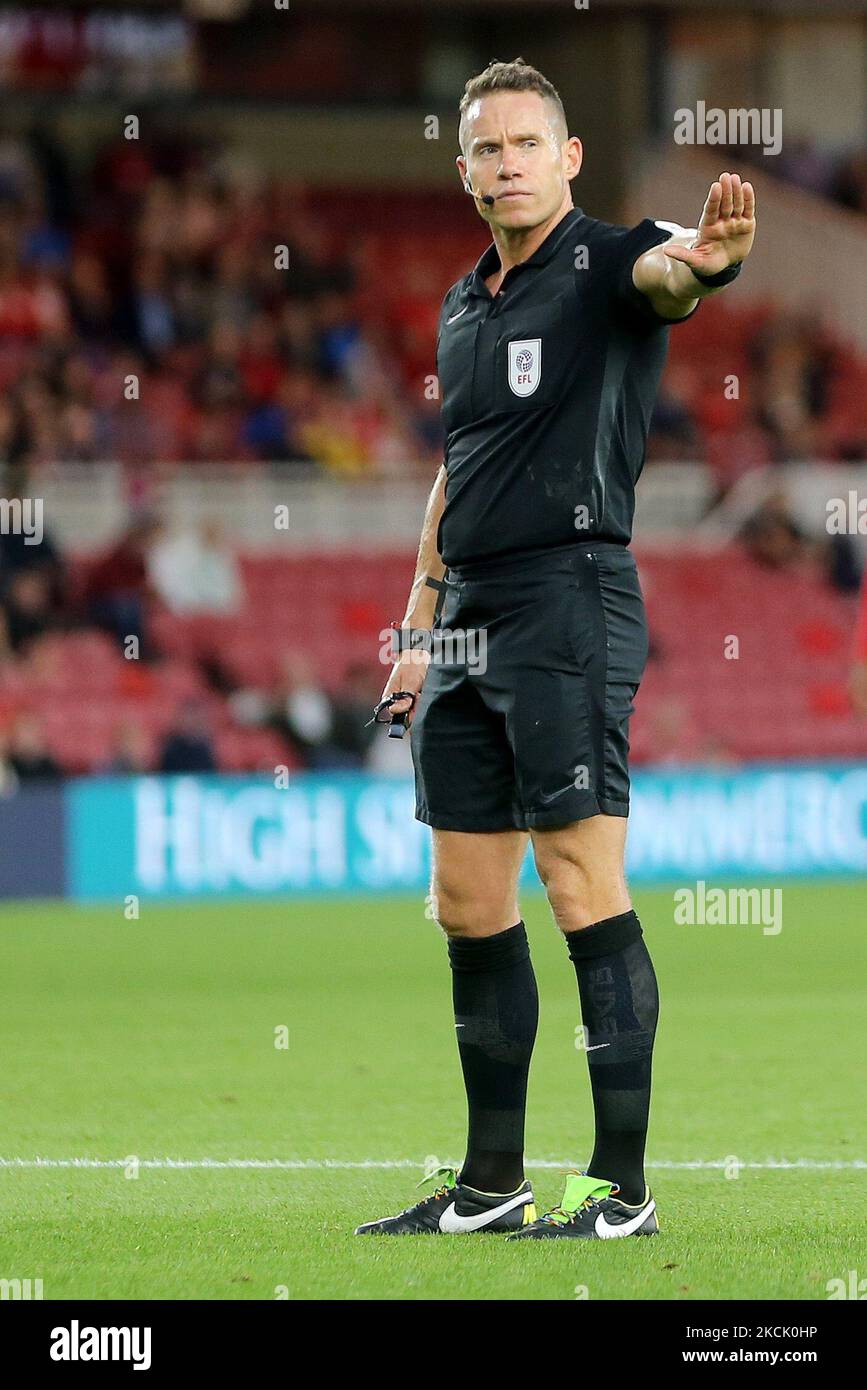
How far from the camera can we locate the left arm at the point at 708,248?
4.36 m

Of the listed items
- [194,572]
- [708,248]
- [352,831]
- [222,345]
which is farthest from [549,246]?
[222,345]

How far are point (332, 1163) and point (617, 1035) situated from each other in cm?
146

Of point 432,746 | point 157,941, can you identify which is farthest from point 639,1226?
point 157,941

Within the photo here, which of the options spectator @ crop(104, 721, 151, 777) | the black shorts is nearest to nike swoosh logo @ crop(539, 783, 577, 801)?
the black shorts

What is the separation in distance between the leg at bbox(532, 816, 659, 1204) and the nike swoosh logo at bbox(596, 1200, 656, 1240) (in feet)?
0.16

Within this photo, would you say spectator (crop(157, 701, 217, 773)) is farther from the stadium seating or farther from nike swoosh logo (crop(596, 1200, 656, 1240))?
nike swoosh logo (crop(596, 1200, 656, 1240))

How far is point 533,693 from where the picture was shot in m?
4.79

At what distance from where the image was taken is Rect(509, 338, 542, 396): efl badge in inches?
190

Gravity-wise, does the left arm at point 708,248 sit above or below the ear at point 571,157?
below

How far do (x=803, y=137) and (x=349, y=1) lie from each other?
636 centimetres

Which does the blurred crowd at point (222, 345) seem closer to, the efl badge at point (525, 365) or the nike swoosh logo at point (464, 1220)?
the efl badge at point (525, 365)

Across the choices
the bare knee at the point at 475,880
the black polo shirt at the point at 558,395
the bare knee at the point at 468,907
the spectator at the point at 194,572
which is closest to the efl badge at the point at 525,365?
the black polo shirt at the point at 558,395

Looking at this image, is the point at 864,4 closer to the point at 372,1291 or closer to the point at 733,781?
the point at 733,781

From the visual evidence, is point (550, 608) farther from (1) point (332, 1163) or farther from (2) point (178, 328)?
(2) point (178, 328)
